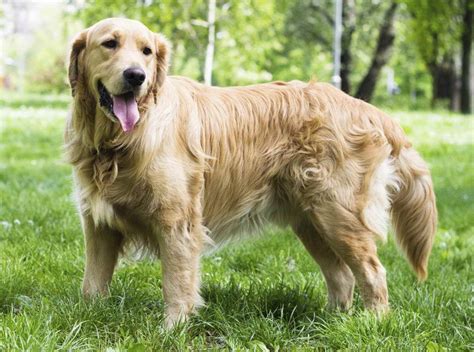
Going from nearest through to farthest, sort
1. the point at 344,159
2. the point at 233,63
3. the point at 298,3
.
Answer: the point at 344,159 < the point at 233,63 < the point at 298,3

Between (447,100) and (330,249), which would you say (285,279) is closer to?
(330,249)

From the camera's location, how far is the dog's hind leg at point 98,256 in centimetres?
405

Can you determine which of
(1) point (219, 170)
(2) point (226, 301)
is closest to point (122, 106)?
(1) point (219, 170)

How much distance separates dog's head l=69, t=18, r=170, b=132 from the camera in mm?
3572

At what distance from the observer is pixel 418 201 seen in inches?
177

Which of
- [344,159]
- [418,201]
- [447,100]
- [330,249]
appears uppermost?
[344,159]

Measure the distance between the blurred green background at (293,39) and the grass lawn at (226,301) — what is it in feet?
34.8

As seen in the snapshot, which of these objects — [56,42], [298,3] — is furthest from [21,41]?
[298,3]

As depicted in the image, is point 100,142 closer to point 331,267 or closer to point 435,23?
point 331,267

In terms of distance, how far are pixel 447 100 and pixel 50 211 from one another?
2474 cm

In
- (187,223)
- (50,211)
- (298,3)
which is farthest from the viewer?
(298,3)

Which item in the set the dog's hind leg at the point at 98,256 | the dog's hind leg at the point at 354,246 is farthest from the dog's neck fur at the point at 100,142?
the dog's hind leg at the point at 354,246

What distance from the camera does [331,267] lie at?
14.7 ft

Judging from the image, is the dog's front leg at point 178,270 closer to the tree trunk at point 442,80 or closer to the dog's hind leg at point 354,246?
the dog's hind leg at point 354,246
